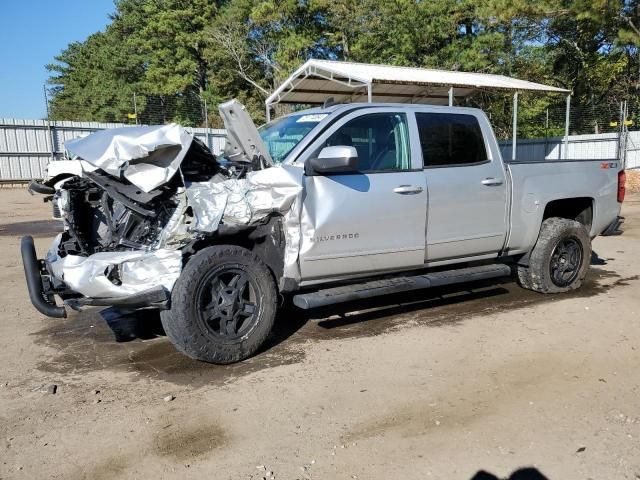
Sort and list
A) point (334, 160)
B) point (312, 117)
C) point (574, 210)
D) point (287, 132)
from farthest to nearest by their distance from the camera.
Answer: point (574, 210) < point (287, 132) < point (312, 117) < point (334, 160)

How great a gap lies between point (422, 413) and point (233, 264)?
1.77m

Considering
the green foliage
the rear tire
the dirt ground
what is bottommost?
the dirt ground

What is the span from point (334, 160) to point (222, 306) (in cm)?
143

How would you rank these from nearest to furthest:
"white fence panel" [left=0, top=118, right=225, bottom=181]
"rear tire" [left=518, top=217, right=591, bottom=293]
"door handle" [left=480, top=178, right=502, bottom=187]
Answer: "door handle" [left=480, top=178, right=502, bottom=187] < "rear tire" [left=518, top=217, right=591, bottom=293] < "white fence panel" [left=0, top=118, right=225, bottom=181]

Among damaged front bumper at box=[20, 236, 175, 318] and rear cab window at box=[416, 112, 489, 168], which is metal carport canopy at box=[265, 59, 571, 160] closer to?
rear cab window at box=[416, 112, 489, 168]

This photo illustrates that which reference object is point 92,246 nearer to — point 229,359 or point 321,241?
point 229,359

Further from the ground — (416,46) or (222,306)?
(416,46)

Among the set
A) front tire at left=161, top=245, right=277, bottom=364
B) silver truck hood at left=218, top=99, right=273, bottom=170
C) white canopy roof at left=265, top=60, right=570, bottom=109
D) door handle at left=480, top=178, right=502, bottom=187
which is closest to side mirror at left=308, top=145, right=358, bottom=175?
silver truck hood at left=218, top=99, right=273, bottom=170

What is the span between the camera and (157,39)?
4425 centimetres

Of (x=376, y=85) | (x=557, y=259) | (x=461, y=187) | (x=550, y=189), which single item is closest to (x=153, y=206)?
(x=461, y=187)

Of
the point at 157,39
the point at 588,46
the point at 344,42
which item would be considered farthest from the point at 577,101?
the point at 157,39

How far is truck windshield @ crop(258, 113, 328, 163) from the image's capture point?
4.86m

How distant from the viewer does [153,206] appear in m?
4.21

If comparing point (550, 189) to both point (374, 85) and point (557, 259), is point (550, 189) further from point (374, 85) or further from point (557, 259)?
point (374, 85)
